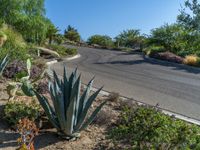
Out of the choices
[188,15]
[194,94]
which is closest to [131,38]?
[188,15]

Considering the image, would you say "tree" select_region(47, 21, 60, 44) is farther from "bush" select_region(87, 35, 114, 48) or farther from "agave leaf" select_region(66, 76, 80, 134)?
"agave leaf" select_region(66, 76, 80, 134)

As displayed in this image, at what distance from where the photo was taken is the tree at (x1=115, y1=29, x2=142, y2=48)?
5426 centimetres

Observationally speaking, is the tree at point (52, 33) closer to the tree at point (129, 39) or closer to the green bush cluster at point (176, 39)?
the green bush cluster at point (176, 39)

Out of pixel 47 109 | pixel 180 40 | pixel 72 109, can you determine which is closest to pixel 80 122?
pixel 72 109

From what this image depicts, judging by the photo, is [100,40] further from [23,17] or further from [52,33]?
[23,17]

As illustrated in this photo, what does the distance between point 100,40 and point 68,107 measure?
4944 centimetres

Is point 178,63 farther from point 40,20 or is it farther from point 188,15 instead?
point 40,20

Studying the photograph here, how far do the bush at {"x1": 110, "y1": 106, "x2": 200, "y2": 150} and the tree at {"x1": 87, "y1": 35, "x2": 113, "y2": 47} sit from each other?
47.5 m

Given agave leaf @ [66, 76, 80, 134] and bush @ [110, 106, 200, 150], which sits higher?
agave leaf @ [66, 76, 80, 134]

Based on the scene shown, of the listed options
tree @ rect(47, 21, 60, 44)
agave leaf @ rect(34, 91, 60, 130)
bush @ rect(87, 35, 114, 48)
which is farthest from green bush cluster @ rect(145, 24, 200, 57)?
agave leaf @ rect(34, 91, 60, 130)

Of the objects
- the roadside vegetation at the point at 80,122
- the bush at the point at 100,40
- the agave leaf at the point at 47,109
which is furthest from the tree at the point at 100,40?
the agave leaf at the point at 47,109

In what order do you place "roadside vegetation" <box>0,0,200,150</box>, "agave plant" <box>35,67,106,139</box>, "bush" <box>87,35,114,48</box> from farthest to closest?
"bush" <box>87,35,114,48</box>
"agave plant" <box>35,67,106,139</box>
"roadside vegetation" <box>0,0,200,150</box>

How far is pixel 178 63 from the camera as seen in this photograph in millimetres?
24656

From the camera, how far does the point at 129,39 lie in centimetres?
5572
